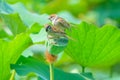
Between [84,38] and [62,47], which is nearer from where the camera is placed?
[62,47]

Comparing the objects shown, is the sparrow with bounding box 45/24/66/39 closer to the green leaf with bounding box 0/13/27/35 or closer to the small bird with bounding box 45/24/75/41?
the small bird with bounding box 45/24/75/41

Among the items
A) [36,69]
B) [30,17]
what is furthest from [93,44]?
[30,17]

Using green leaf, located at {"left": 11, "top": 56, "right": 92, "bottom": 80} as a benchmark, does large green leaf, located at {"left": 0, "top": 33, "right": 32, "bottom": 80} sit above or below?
above

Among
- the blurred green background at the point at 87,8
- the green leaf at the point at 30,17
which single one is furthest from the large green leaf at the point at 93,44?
the blurred green background at the point at 87,8

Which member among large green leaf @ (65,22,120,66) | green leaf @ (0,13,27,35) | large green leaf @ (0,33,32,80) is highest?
green leaf @ (0,13,27,35)

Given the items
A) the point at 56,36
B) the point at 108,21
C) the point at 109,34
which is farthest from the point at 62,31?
the point at 108,21

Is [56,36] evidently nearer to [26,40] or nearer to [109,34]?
[26,40]

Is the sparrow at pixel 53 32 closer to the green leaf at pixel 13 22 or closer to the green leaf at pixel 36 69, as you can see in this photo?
the green leaf at pixel 36 69

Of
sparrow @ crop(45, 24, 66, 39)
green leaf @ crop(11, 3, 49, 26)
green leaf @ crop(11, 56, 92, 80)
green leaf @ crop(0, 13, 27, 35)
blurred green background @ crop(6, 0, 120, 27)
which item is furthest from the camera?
blurred green background @ crop(6, 0, 120, 27)

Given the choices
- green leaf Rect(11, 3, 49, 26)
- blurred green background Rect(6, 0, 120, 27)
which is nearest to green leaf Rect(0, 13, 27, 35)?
green leaf Rect(11, 3, 49, 26)
